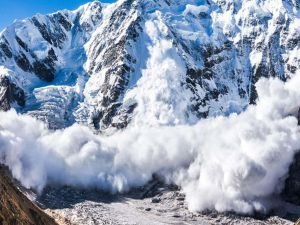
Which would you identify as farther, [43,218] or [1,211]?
[43,218]

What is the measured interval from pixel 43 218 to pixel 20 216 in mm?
32270

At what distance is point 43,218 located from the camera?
180m

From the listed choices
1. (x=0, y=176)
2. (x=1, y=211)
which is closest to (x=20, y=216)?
(x=1, y=211)

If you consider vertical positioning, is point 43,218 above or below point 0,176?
below

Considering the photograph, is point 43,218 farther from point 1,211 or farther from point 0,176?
point 1,211

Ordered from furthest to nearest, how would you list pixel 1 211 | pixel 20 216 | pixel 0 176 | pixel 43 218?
1. pixel 43 218
2. pixel 0 176
3. pixel 20 216
4. pixel 1 211

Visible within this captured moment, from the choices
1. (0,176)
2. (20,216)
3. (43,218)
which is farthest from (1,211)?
(43,218)

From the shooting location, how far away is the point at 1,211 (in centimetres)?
13812

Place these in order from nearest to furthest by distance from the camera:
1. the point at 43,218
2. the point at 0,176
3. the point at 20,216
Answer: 1. the point at 20,216
2. the point at 0,176
3. the point at 43,218

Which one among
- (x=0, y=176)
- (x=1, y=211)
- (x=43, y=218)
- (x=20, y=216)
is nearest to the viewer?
(x=1, y=211)

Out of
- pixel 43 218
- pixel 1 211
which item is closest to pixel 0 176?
pixel 43 218

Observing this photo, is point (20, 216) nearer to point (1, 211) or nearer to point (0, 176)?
point (1, 211)

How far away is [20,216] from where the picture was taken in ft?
487

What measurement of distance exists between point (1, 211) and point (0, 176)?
1252 inches
